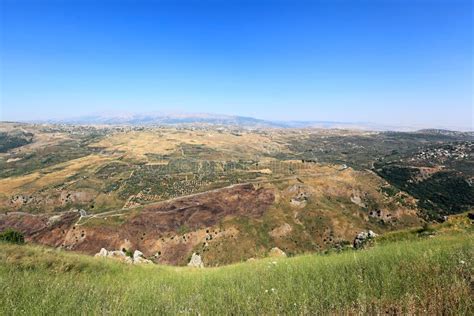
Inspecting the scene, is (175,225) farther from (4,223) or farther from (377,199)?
(377,199)

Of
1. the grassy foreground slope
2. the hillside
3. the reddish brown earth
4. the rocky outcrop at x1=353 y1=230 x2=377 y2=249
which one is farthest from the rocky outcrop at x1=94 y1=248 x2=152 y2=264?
the reddish brown earth

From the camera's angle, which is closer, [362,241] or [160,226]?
[362,241]

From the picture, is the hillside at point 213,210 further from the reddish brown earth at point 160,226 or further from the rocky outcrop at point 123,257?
the rocky outcrop at point 123,257

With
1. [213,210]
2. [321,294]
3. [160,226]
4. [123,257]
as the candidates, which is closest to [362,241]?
[321,294]

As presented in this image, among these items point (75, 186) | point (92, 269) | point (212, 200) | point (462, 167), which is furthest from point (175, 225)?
point (462, 167)

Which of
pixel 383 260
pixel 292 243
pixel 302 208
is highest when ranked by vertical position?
pixel 383 260

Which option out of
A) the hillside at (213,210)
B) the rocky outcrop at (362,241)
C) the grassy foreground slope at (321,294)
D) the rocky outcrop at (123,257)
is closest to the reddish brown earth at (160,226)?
the hillside at (213,210)

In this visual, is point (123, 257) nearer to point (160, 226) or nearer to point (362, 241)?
point (362, 241)

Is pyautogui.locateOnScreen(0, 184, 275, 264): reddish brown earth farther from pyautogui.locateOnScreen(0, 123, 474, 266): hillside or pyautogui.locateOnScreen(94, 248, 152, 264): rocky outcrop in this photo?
pyautogui.locateOnScreen(94, 248, 152, 264): rocky outcrop
